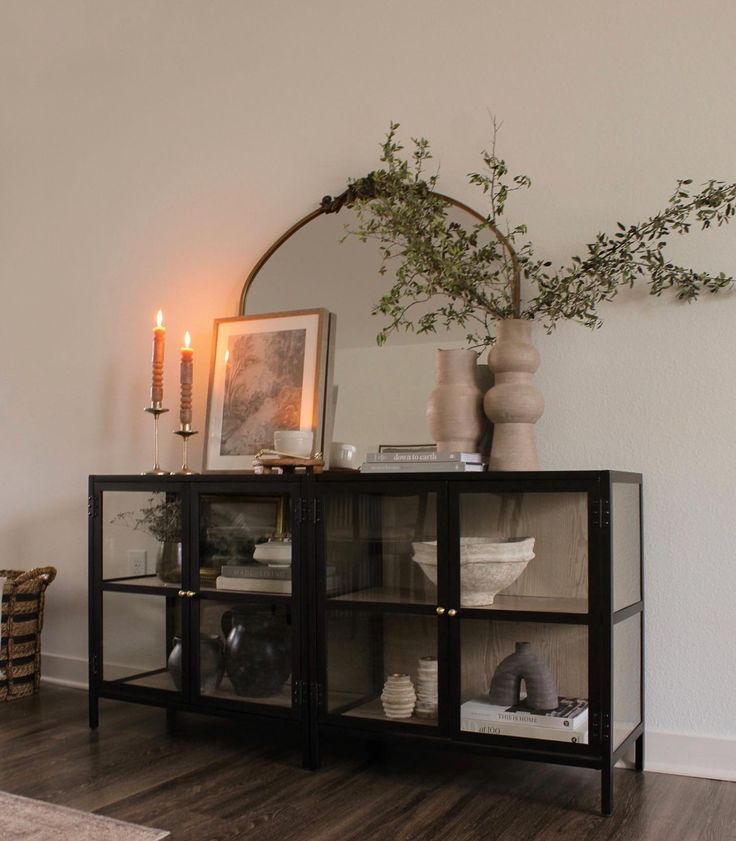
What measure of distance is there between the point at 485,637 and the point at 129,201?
2296mm

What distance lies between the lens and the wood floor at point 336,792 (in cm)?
221

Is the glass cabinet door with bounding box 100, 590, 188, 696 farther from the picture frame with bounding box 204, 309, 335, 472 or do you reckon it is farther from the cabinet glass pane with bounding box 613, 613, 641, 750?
the cabinet glass pane with bounding box 613, 613, 641, 750

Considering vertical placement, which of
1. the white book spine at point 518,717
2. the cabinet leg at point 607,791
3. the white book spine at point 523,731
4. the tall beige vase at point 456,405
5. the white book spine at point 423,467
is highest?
the tall beige vase at point 456,405

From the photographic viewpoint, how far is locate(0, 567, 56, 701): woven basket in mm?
3498

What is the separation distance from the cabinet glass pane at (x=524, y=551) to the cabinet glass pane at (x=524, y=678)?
0.07 m

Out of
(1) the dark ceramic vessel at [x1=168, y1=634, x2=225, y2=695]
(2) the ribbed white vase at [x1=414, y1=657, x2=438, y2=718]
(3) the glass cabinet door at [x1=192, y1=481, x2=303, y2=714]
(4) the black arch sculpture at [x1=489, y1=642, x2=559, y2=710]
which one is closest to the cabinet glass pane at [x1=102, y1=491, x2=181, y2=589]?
(3) the glass cabinet door at [x1=192, y1=481, x2=303, y2=714]

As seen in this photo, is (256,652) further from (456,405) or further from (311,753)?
(456,405)

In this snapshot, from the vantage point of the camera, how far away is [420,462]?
2.56 metres

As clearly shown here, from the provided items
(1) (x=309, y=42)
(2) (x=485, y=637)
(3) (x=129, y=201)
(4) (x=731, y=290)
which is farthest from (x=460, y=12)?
(2) (x=485, y=637)

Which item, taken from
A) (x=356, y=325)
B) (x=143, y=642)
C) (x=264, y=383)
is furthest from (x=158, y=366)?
(x=143, y=642)

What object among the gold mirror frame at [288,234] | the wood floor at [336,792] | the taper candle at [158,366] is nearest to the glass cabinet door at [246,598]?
the wood floor at [336,792]

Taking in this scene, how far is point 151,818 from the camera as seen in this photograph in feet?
7.47

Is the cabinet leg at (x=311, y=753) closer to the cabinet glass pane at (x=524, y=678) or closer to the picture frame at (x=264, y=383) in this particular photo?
the cabinet glass pane at (x=524, y=678)

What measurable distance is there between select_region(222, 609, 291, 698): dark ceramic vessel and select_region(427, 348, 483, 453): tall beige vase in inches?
→ 28.6
